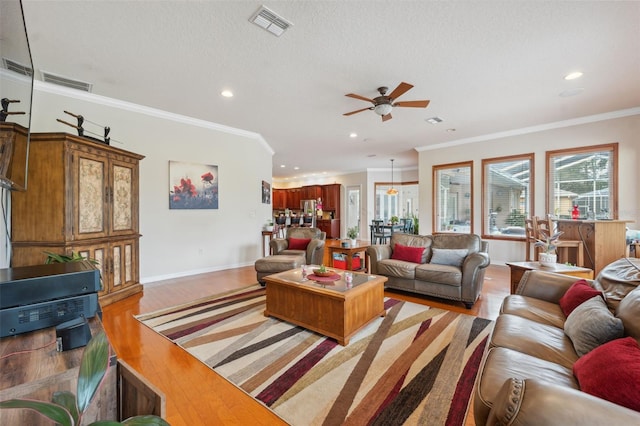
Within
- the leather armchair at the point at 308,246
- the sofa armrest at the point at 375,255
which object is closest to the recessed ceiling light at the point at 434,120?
the sofa armrest at the point at 375,255

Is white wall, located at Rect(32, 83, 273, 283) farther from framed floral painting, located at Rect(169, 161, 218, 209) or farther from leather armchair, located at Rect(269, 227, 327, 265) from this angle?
leather armchair, located at Rect(269, 227, 327, 265)

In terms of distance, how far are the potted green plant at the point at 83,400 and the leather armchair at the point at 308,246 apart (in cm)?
371

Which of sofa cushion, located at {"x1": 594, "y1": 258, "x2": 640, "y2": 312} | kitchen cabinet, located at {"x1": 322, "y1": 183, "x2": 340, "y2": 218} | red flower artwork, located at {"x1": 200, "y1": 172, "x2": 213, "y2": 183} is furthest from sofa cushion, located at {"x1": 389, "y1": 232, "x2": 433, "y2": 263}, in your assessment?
kitchen cabinet, located at {"x1": 322, "y1": 183, "x2": 340, "y2": 218}

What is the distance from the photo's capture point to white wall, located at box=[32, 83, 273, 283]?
388 centimetres

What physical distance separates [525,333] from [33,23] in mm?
4475

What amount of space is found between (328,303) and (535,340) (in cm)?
150

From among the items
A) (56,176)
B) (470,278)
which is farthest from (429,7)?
(56,176)

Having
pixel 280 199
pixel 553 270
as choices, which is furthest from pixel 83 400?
pixel 280 199

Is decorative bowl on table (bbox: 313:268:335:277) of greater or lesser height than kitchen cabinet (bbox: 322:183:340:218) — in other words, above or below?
below

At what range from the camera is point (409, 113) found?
4508 mm

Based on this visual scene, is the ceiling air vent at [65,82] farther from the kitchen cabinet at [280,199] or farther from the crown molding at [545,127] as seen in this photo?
the kitchen cabinet at [280,199]

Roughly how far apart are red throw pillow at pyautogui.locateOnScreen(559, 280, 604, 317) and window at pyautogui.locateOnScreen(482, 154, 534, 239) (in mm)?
4042

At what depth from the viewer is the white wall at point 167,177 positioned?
3879 millimetres

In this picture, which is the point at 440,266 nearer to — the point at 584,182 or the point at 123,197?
the point at 584,182
